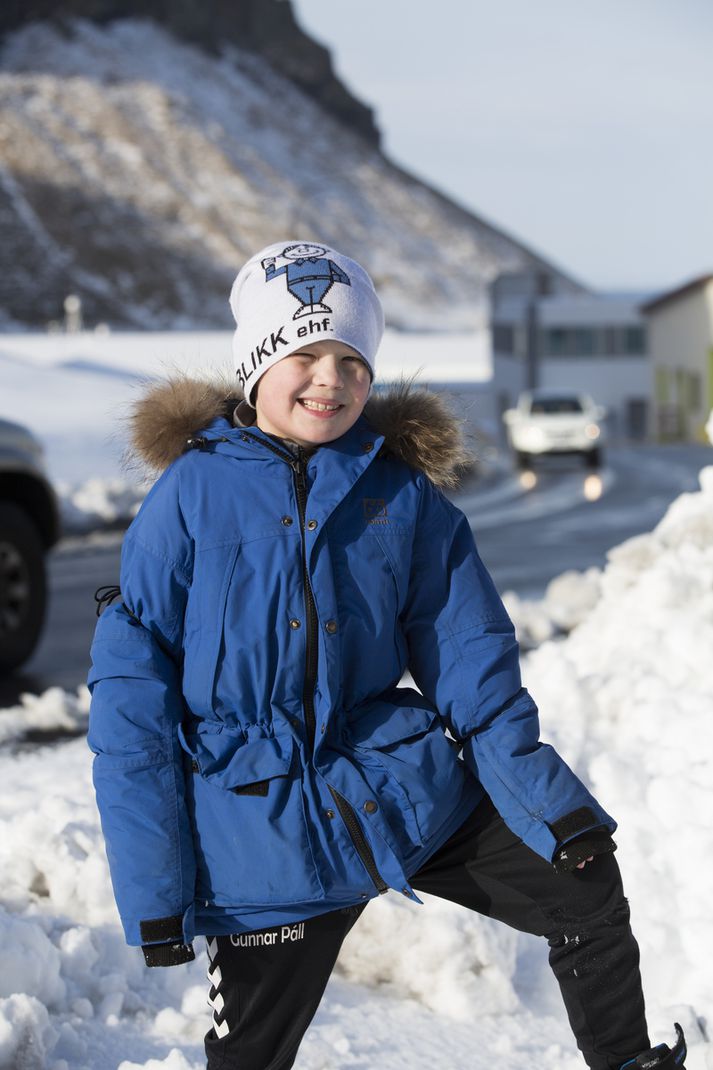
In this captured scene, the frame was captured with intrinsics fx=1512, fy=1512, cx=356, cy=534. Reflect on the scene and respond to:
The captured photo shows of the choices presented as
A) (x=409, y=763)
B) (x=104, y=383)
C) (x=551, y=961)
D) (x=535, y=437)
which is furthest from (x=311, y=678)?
(x=104, y=383)

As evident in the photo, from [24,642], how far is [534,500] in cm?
1399

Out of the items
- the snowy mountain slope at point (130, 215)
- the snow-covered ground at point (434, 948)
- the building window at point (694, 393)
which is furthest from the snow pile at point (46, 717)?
the snowy mountain slope at point (130, 215)

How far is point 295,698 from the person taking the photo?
2512 millimetres

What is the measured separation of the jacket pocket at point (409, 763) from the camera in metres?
2.49

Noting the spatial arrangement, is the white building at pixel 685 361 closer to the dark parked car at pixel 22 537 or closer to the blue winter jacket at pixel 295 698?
the dark parked car at pixel 22 537

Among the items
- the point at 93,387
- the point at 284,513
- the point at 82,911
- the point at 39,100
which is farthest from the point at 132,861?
the point at 39,100

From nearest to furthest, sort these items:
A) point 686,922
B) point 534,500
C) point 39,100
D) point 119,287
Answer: point 686,922 → point 534,500 → point 119,287 → point 39,100

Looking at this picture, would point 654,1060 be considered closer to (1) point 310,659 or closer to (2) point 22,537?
(1) point 310,659

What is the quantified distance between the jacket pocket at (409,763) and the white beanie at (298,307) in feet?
2.11

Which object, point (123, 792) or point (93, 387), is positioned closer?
point (123, 792)

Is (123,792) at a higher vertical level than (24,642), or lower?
higher

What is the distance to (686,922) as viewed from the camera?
362 cm

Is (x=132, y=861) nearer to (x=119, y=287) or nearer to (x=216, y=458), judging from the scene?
(x=216, y=458)

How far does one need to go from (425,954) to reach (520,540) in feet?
37.9
